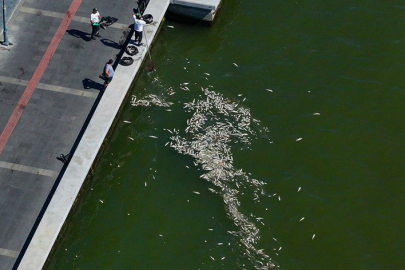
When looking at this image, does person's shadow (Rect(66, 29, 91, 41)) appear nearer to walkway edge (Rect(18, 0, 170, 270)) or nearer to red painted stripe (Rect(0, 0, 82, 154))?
red painted stripe (Rect(0, 0, 82, 154))

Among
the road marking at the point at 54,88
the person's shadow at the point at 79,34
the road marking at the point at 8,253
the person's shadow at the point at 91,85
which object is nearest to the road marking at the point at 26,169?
the road marking at the point at 8,253

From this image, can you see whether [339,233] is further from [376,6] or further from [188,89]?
[376,6]

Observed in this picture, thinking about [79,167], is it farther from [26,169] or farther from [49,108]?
[49,108]

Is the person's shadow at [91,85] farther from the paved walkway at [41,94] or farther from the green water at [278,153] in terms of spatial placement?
the green water at [278,153]

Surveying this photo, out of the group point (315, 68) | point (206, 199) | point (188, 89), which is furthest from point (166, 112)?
point (315, 68)

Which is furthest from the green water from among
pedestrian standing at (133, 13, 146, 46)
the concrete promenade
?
pedestrian standing at (133, 13, 146, 46)
